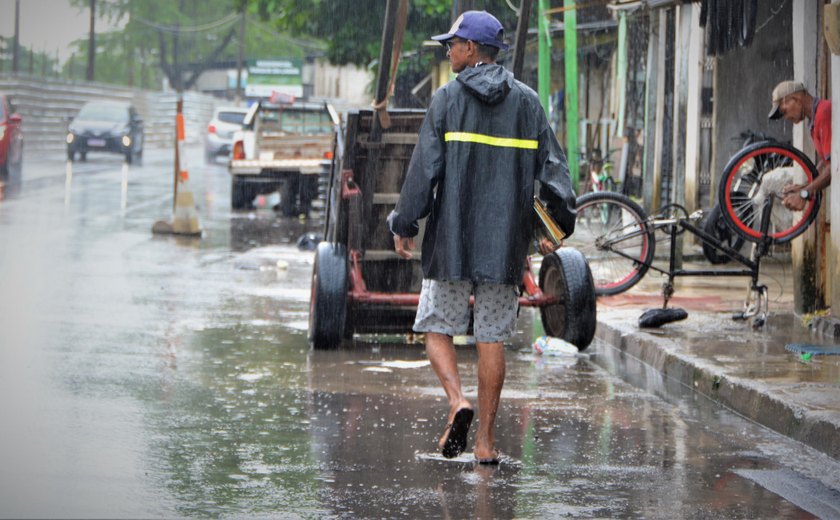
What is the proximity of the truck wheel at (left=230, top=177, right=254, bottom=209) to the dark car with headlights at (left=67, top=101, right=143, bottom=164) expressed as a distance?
16.3 metres

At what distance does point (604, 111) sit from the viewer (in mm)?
27312

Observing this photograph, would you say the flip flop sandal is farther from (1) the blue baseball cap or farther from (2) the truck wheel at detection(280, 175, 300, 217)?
(2) the truck wheel at detection(280, 175, 300, 217)

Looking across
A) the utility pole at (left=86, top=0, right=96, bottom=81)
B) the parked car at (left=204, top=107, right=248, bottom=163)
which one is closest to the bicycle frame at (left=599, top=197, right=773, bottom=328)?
the parked car at (left=204, top=107, right=248, bottom=163)

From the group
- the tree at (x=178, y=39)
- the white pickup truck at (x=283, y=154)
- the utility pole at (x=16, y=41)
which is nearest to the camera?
the white pickup truck at (x=283, y=154)

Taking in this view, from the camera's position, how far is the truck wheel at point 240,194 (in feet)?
85.2

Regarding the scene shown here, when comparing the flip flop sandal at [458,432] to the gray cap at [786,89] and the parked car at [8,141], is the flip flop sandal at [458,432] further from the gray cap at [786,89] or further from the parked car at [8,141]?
the parked car at [8,141]

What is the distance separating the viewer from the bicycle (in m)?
10.4

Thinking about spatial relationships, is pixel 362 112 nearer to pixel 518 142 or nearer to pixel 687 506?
pixel 518 142

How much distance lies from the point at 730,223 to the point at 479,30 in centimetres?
527

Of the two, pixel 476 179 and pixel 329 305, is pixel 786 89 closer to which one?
pixel 329 305

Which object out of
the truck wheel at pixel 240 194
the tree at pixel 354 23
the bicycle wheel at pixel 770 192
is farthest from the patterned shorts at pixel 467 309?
the tree at pixel 354 23

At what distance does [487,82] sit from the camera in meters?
6.02

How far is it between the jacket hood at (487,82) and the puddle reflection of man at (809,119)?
4595 millimetres

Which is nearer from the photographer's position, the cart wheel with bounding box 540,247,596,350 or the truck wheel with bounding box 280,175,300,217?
the cart wheel with bounding box 540,247,596,350
